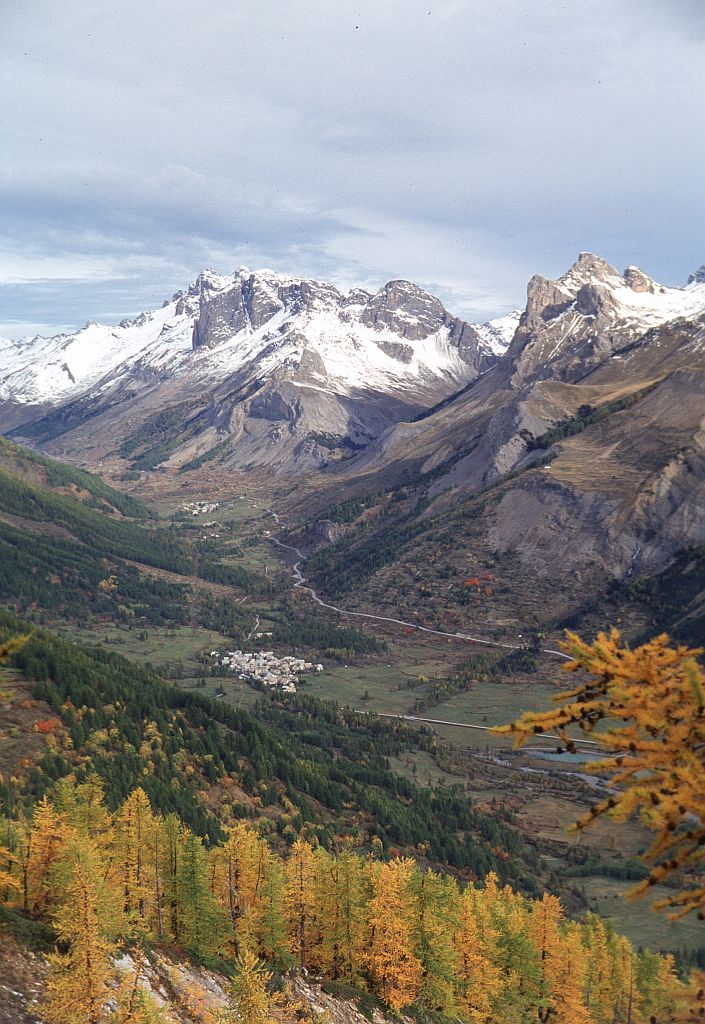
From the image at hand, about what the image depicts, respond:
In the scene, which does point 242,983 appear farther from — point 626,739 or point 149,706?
point 149,706

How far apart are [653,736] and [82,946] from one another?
3915cm

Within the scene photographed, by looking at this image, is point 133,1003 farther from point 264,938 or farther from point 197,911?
point 264,938

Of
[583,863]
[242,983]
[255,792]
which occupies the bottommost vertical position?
[583,863]

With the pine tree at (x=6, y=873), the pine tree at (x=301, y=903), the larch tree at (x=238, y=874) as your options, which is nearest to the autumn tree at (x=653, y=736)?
the pine tree at (x=6, y=873)

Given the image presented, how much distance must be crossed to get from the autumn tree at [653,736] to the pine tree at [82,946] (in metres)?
36.7

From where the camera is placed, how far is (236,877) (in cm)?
6544

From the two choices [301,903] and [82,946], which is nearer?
[82,946]

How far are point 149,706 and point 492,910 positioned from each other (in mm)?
90330

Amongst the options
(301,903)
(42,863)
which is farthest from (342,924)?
(42,863)

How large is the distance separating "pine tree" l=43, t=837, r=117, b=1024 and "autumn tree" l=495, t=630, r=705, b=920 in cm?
3665

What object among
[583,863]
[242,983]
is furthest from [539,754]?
[242,983]

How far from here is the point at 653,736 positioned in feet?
56.1

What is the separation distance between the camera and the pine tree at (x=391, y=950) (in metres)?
63.8

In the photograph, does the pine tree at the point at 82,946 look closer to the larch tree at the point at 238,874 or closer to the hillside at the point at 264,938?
the hillside at the point at 264,938
